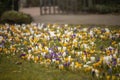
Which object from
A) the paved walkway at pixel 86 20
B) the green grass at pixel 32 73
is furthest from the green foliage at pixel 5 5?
the green grass at pixel 32 73

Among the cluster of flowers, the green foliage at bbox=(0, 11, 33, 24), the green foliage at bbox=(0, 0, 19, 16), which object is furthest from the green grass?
the green foliage at bbox=(0, 0, 19, 16)

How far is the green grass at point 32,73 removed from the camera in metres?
5.20

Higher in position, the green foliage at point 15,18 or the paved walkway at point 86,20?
the green foliage at point 15,18

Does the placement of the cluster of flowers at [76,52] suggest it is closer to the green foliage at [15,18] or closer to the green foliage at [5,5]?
the green foliage at [15,18]

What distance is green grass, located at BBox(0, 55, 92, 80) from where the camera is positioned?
520 centimetres

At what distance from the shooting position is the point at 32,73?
5480 millimetres

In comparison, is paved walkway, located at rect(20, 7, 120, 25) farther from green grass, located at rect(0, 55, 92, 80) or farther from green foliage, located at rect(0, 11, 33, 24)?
green grass, located at rect(0, 55, 92, 80)

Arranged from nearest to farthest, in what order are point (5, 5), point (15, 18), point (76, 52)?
point (76, 52) → point (15, 18) → point (5, 5)

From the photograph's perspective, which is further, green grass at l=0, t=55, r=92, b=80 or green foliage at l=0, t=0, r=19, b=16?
green foliage at l=0, t=0, r=19, b=16

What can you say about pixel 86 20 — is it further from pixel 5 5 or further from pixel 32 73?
pixel 32 73

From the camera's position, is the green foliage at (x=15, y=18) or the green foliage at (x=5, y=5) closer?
the green foliage at (x=15, y=18)

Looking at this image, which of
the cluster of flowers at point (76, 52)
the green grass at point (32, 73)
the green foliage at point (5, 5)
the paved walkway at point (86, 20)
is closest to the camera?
the green grass at point (32, 73)

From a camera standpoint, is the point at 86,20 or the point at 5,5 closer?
the point at 86,20

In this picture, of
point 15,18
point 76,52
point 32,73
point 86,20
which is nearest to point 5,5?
A: point 15,18
